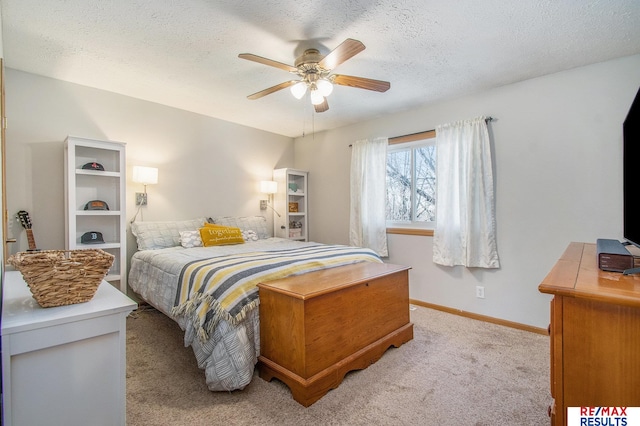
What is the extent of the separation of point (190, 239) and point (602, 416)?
329 cm

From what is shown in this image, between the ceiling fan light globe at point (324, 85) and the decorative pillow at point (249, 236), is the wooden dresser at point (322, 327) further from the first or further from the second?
the decorative pillow at point (249, 236)

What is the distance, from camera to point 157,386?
188 cm

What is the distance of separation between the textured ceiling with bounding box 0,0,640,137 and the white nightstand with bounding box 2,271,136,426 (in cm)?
178

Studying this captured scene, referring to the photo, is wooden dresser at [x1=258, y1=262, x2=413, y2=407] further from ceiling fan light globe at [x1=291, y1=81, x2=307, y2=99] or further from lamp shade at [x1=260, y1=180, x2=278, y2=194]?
lamp shade at [x1=260, y1=180, x2=278, y2=194]

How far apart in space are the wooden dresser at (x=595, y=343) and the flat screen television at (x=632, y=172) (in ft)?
2.29

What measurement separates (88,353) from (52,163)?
9.02 feet

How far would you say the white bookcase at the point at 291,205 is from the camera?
447cm

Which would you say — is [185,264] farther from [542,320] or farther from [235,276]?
[542,320]

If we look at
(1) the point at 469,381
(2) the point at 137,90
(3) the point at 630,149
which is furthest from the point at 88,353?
(2) the point at 137,90

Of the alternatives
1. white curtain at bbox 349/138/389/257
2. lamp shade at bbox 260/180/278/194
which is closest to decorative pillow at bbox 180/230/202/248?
lamp shade at bbox 260/180/278/194

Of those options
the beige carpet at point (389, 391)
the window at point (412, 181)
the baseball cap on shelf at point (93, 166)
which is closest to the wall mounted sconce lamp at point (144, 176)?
the baseball cap on shelf at point (93, 166)

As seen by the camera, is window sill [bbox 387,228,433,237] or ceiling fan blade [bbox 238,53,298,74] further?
window sill [bbox 387,228,433,237]

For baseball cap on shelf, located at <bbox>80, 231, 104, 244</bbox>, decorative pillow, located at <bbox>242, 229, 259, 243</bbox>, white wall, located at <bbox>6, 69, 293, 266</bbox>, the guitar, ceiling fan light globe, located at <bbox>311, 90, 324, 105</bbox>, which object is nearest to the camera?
ceiling fan light globe, located at <bbox>311, 90, 324, 105</bbox>

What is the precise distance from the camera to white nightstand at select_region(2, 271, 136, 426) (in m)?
0.82
